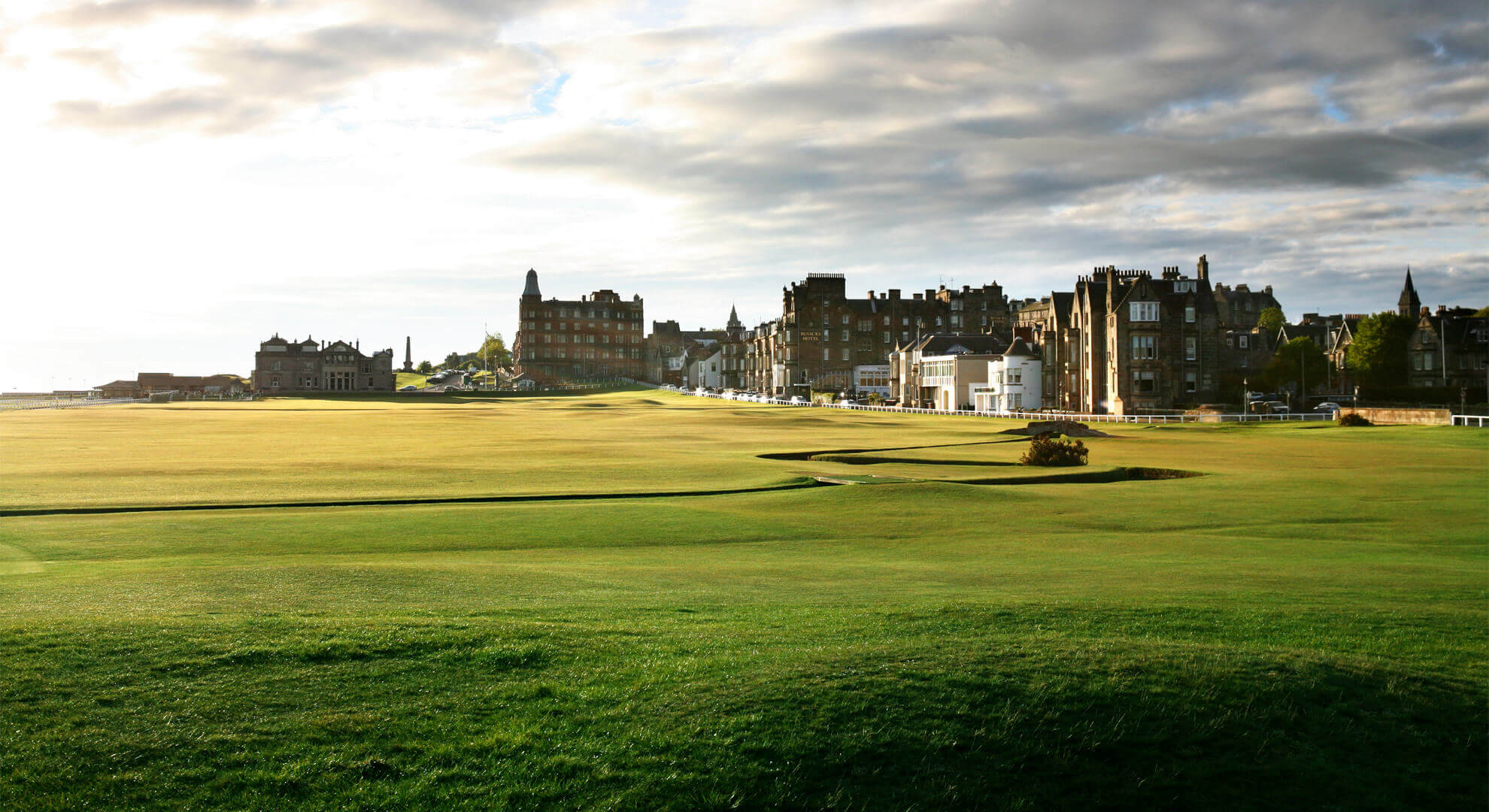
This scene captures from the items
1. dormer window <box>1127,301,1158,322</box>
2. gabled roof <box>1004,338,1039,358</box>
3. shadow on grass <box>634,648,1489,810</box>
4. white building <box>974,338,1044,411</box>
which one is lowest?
shadow on grass <box>634,648,1489,810</box>

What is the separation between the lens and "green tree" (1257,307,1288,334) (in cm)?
16088

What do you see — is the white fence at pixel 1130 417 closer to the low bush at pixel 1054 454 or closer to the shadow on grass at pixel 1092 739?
the low bush at pixel 1054 454

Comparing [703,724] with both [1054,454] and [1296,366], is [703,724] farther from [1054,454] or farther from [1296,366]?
[1296,366]

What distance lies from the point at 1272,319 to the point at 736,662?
176m

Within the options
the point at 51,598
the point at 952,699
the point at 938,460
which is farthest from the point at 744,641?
the point at 938,460

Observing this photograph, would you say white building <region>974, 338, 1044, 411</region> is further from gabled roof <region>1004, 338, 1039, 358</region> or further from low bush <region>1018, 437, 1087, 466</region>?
low bush <region>1018, 437, 1087, 466</region>

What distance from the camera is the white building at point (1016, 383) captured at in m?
114

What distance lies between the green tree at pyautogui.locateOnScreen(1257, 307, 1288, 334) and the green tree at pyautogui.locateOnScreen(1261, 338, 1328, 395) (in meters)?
41.0

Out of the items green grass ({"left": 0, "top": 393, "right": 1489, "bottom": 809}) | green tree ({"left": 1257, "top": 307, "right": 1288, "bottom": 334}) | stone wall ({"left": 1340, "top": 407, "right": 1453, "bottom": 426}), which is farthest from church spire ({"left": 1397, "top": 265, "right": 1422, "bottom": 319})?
green grass ({"left": 0, "top": 393, "right": 1489, "bottom": 809})

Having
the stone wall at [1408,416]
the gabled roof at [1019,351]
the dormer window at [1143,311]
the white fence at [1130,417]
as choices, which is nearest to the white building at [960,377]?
the gabled roof at [1019,351]

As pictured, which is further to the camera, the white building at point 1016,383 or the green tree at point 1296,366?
the green tree at point 1296,366

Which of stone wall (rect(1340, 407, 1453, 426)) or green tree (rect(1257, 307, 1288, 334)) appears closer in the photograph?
stone wall (rect(1340, 407, 1453, 426))

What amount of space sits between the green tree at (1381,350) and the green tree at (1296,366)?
11.3 feet

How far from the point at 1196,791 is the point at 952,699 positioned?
2.55 meters
